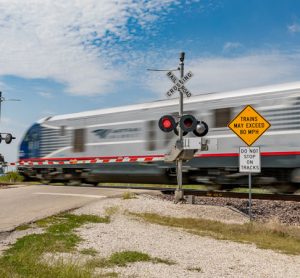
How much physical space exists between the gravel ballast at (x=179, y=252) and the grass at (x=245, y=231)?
1.69 ft

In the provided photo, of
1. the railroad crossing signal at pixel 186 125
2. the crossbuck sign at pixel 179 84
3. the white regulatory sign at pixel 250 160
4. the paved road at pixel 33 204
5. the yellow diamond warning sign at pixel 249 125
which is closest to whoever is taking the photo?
the paved road at pixel 33 204

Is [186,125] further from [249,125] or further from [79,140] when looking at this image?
[79,140]

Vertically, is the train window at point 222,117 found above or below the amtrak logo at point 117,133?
above

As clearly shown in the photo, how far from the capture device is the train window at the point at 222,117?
50.0ft

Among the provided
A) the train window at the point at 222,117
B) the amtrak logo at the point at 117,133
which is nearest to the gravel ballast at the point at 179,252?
the train window at the point at 222,117

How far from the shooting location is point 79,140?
20.6 metres

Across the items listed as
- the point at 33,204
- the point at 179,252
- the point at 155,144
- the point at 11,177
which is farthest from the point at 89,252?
the point at 11,177

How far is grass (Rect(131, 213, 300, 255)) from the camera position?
8766 millimetres

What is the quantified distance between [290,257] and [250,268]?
1.45 m

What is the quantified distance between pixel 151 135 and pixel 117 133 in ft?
7.05

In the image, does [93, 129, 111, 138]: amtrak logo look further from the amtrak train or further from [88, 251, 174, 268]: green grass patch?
[88, 251, 174, 268]: green grass patch

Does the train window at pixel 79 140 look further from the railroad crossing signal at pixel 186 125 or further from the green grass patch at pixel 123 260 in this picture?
the green grass patch at pixel 123 260

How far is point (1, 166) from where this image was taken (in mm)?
27375

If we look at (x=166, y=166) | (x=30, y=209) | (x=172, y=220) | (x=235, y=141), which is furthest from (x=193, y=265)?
(x=166, y=166)
